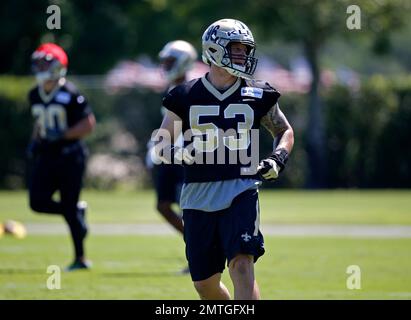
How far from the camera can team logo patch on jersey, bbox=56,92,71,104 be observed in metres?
11.0

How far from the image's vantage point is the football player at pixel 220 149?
6.74 m

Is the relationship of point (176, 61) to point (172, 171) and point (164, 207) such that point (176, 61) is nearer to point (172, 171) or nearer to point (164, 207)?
point (172, 171)

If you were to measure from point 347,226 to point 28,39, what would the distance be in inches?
748

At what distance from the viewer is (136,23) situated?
36250 mm

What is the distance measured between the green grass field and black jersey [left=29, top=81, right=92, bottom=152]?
4.24ft

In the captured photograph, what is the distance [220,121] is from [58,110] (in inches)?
175

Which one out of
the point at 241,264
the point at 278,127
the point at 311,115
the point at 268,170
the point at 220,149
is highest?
the point at 311,115

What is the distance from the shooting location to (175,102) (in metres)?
6.90

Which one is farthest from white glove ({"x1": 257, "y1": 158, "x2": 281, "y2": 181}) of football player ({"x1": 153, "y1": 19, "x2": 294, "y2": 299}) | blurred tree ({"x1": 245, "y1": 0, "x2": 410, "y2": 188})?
blurred tree ({"x1": 245, "y1": 0, "x2": 410, "y2": 188})

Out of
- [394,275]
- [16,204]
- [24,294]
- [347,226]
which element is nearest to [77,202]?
[24,294]

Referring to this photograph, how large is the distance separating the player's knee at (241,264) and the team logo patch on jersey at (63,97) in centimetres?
483

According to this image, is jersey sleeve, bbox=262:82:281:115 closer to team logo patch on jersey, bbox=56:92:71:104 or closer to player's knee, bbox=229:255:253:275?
player's knee, bbox=229:255:253:275

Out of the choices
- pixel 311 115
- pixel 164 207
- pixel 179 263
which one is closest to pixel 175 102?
pixel 164 207
